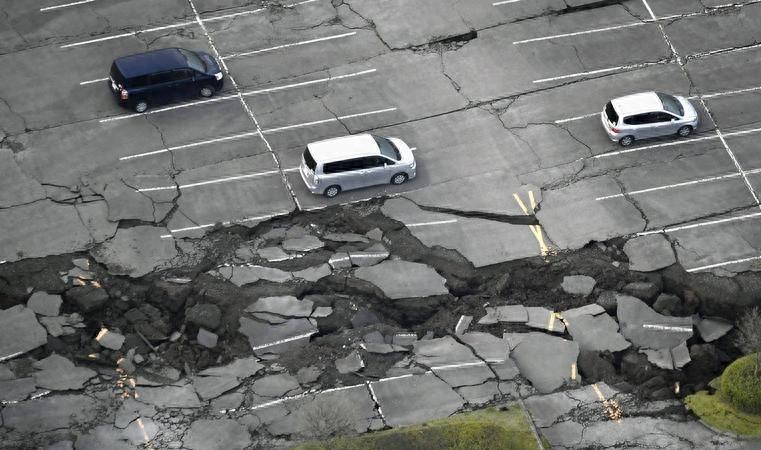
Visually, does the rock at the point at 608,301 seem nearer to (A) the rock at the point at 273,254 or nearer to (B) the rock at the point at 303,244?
(B) the rock at the point at 303,244

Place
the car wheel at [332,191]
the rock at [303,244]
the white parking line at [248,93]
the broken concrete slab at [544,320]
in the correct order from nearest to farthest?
the broken concrete slab at [544,320], the rock at [303,244], the car wheel at [332,191], the white parking line at [248,93]

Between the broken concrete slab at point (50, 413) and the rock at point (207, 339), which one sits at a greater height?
the rock at point (207, 339)

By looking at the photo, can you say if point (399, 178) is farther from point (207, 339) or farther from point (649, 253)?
point (207, 339)

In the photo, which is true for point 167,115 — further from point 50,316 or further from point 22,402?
point 22,402

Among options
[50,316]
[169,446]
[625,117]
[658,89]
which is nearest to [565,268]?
[625,117]

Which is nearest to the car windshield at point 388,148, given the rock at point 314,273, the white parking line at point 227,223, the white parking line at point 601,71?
the white parking line at point 227,223
